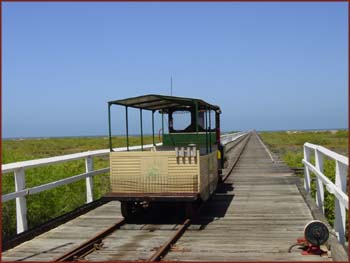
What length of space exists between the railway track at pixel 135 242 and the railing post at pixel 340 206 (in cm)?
259

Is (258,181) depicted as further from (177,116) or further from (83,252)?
(83,252)

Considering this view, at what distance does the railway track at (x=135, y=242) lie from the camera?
6.82 m

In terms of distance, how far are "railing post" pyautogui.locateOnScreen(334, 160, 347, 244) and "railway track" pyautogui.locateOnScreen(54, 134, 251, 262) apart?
2.59m

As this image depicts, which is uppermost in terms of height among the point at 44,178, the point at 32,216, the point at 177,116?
the point at 177,116

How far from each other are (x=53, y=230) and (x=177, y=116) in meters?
4.78

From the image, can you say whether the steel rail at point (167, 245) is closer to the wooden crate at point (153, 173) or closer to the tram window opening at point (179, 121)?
the wooden crate at point (153, 173)

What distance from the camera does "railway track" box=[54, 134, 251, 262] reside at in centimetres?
682

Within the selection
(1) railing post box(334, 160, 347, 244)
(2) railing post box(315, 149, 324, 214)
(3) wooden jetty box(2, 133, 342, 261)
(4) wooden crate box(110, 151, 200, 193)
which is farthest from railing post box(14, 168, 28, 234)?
(2) railing post box(315, 149, 324, 214)

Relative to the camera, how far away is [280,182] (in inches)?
614

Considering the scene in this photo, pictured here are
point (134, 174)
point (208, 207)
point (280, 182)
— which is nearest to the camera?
point (134, 174)

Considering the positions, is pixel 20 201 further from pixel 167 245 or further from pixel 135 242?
pixel 167 245

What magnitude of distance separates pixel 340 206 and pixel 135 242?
3.31 meters

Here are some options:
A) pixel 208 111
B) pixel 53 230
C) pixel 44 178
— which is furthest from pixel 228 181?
pixel 53 230

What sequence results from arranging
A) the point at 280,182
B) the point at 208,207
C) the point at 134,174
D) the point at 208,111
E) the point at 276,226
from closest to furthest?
the point at 276,226 < the point at 134,174 < the point at 208,207 < the point at 208,111 < the point at 280,182
